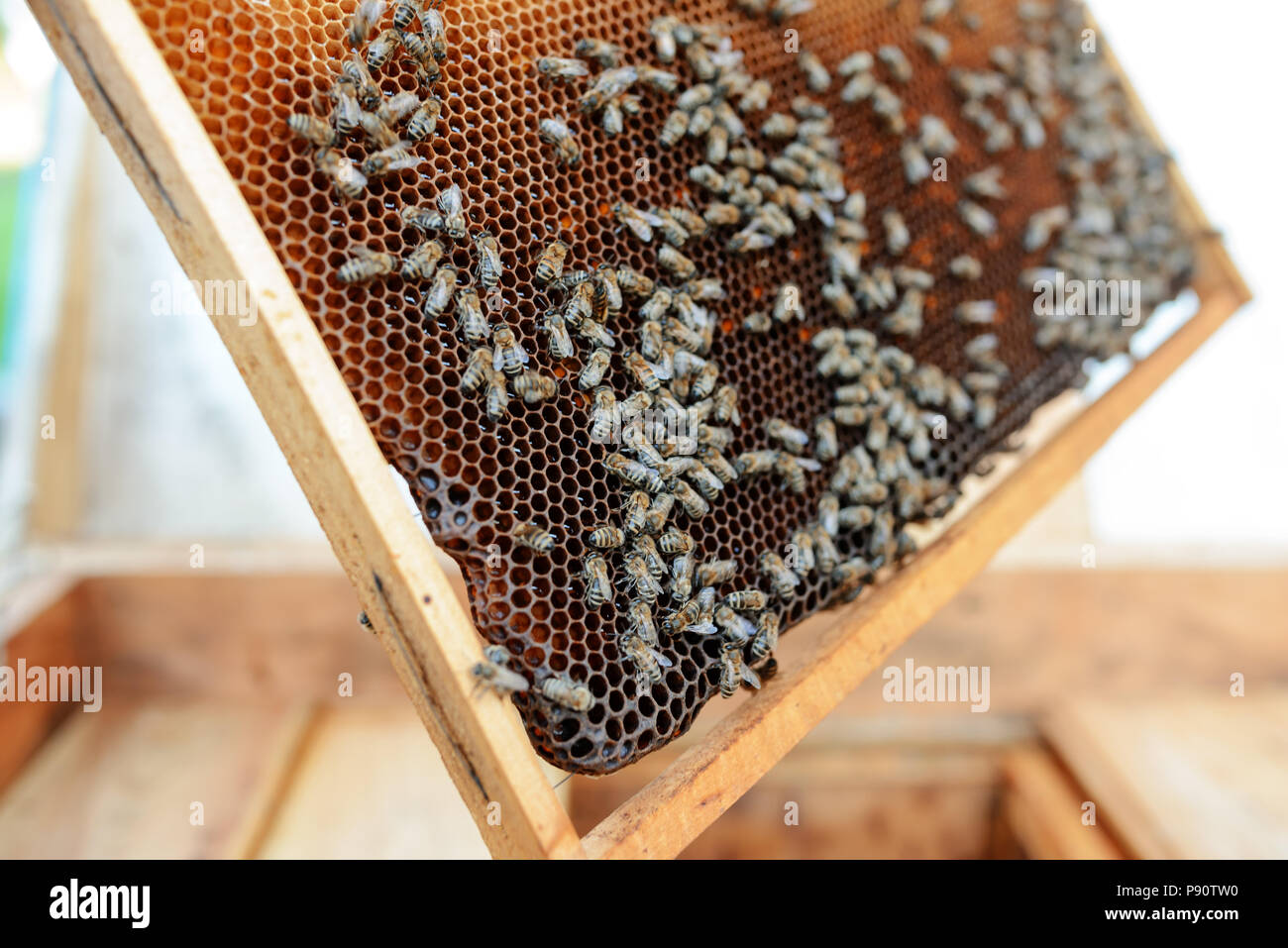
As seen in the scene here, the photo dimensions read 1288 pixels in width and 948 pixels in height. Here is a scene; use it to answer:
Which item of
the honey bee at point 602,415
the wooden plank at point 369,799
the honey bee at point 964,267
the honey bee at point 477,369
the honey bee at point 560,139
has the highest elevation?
the honey bee at point 560,139

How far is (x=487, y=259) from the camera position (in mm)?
1951

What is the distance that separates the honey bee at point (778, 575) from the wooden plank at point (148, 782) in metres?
2.55

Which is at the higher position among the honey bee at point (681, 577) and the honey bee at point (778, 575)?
the honey bee at point (681, 577)

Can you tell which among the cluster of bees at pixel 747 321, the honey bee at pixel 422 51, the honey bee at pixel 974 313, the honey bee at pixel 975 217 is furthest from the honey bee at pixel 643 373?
the honey bee at pixel 975 217

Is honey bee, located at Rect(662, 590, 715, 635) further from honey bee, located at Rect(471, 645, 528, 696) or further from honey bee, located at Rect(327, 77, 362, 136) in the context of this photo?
honey bee, located at Rect(327, 77, 362, 136)

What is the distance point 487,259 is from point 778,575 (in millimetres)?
1099

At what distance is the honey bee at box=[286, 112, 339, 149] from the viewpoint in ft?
5.81

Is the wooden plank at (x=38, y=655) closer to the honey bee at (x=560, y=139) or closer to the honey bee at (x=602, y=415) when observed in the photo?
the honey bee at (x=602, y=415)

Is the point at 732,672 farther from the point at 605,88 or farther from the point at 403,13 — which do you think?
the point at 403,13

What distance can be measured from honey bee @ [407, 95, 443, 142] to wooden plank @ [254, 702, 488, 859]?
2.79m

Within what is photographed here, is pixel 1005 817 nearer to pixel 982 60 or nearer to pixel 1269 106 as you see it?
pixel 982 60

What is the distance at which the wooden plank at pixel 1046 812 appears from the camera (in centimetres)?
361

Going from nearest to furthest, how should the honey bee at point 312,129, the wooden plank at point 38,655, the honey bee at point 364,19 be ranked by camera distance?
the honey bee at point 312,129
the honey bee at point 364,19
the wooden plank at point 38,655

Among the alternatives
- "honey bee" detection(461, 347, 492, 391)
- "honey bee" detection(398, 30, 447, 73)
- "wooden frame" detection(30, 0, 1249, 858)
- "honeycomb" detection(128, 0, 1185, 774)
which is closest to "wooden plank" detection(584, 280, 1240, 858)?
"wooden frame" detection(30, 0, 1249, 858)
